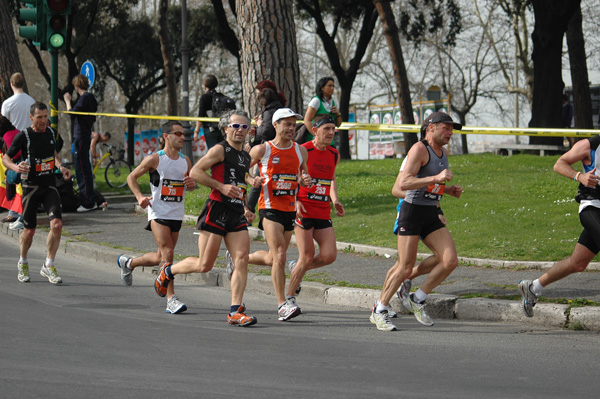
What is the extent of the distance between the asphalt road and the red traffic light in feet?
19.8

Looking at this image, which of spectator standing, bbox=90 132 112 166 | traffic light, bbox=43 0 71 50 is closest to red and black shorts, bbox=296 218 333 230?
traffic light, bbox=43 0 71 50

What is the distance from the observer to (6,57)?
17625 millimetres

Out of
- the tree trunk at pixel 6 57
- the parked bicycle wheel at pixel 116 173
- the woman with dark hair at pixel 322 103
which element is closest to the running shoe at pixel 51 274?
the woman with dark hair at pixel 322 103

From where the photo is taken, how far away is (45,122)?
9.76 metres

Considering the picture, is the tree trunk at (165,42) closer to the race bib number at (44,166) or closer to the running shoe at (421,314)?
the race bib number at (44,166)

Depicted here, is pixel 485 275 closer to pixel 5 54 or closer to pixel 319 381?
pixel 319 381

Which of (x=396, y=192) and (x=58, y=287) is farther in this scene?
(x=58, y=287)

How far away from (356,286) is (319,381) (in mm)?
3496

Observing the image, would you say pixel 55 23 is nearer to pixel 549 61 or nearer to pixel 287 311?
pixel 287 311

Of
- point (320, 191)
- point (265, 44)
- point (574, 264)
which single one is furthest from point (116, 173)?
point (574, 264)

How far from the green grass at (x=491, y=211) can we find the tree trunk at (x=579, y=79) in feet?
28.8

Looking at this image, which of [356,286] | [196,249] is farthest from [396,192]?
[196,249]

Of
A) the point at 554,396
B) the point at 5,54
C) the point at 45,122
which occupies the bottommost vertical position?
the point at 554,396

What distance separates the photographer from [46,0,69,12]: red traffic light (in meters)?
13.3
